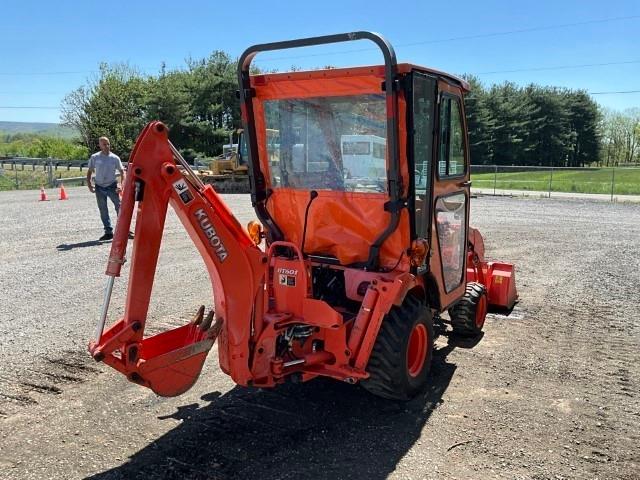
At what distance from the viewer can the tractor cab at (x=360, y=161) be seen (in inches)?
149

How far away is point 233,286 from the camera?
11.7ft

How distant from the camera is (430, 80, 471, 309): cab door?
430cm

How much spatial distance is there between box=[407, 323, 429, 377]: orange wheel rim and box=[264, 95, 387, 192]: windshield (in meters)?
1.09

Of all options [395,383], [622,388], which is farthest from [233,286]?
[622,388]

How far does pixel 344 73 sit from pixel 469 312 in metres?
2.67

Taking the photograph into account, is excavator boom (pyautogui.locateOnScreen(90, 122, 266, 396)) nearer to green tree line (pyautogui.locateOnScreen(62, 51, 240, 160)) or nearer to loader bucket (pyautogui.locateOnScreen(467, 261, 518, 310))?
loader bucket (pyautogui.locateOnScreen(467, 261, 518, 310))

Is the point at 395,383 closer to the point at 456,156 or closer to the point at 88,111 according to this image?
the point at 456,156

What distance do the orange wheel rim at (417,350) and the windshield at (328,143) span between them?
1094mm

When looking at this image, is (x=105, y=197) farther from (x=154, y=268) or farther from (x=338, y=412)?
(x=338, y=412)

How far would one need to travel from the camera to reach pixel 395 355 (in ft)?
12.6

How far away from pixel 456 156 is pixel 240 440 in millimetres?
2735

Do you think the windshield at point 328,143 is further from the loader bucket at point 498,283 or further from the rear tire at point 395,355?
the loader bucket at point 498,283

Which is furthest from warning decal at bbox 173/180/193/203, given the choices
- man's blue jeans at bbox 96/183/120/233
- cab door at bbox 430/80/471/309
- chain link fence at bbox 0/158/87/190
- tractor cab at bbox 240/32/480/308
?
chain link fence at bbox 0/158/87/190

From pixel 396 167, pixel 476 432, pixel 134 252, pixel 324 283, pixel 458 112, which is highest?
pixel 458 112
